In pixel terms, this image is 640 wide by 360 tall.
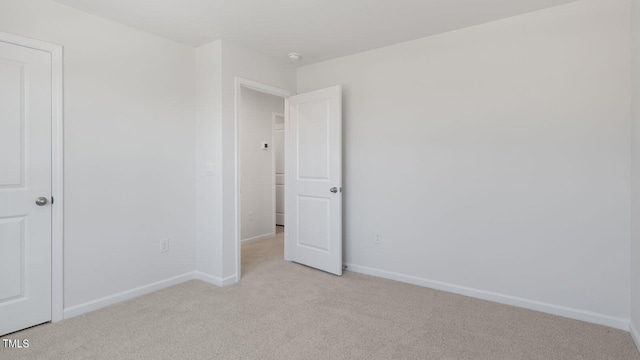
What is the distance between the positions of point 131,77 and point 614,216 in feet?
13.0

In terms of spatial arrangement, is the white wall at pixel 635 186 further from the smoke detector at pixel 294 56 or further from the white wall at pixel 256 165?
the white wall at pixel 256 165

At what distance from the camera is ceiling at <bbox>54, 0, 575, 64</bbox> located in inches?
99.3

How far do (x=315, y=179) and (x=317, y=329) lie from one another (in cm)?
173

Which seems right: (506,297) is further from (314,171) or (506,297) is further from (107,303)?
(107,303)

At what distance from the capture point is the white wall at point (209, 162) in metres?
3.26

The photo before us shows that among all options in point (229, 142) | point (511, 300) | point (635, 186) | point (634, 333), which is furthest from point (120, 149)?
point (634, 333)

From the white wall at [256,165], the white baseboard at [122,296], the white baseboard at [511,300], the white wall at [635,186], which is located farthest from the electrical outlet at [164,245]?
the white wall at [635,186]

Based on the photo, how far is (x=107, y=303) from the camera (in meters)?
2.78

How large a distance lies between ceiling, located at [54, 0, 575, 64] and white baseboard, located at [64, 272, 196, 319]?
230 cm

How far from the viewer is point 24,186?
7.77 feet

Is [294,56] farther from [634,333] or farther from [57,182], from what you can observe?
[634,333]

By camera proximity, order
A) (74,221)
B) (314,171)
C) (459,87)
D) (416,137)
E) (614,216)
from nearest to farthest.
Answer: (614,216) → (74,221) → (459,87) → (416,137) → (314,171)

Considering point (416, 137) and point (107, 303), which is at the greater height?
point (416, 137)

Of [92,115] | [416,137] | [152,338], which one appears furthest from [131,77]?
[416,137]
